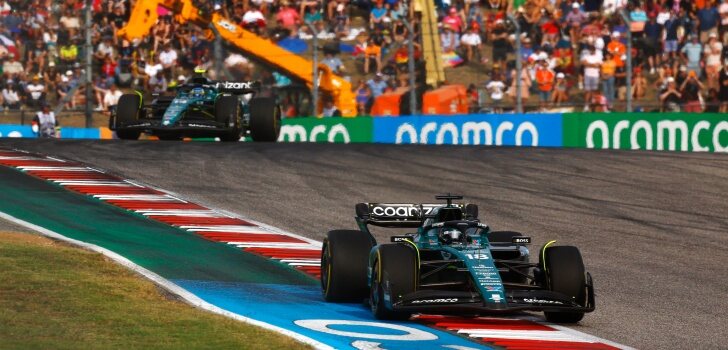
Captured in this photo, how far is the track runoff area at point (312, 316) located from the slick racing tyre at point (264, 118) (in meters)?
9.45

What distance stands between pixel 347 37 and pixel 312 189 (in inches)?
441

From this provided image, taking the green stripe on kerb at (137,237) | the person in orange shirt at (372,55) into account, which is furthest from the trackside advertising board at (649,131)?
the green stripe on kerb at (137,237)

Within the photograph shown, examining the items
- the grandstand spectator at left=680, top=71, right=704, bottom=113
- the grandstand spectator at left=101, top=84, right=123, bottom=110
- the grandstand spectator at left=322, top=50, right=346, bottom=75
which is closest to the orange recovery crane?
the grandstand spectator at left=322, top=50, right=346, bottom=75

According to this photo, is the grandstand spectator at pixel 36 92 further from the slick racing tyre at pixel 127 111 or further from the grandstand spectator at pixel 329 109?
the grandstand spectator at pixel 329 109

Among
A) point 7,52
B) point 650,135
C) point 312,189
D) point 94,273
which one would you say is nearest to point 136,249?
point 94,273

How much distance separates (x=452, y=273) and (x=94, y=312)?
277cm

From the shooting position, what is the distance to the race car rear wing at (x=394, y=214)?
1177 cm

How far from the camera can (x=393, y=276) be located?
10031 mm

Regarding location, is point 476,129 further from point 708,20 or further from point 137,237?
point 137,237

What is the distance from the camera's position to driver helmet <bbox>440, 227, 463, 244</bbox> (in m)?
10.5

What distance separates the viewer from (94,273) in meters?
11.3

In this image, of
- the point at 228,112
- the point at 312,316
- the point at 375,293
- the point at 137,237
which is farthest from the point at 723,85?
the point at 312,316

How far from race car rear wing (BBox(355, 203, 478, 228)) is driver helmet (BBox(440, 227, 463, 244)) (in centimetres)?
107

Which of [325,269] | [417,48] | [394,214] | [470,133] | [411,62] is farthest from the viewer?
[417,48]
